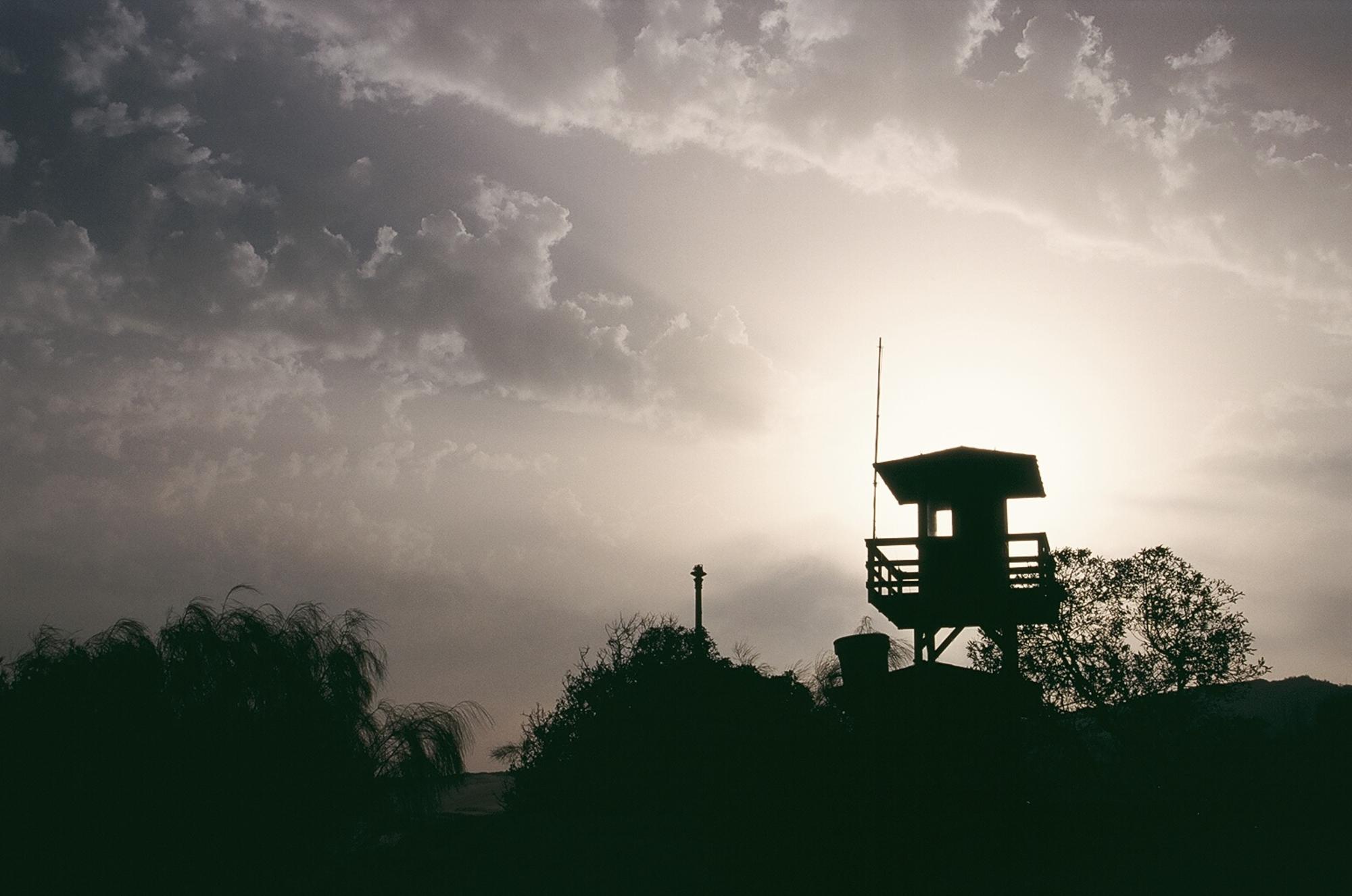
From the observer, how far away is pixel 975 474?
23656 mm

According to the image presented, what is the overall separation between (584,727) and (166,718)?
13346 millimetres

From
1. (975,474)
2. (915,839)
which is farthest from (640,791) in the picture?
(975,474)

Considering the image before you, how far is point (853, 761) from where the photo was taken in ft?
58.9

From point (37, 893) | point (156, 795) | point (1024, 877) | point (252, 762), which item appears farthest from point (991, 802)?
point (37, 893)

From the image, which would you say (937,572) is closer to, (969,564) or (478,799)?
(969,564)

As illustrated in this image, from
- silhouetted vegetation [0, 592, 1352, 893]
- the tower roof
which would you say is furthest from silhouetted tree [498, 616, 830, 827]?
the tower roof

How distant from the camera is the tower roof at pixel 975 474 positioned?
77.6 feet

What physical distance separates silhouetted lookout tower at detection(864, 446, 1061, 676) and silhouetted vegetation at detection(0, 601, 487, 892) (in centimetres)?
1132

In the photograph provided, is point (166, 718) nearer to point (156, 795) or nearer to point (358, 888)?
point (156, 795)

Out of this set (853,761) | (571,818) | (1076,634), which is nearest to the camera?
(853,761)

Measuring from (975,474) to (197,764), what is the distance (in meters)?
17.1

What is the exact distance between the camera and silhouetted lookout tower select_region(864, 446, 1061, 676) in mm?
22562

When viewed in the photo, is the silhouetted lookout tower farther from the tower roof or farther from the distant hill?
the distant hill

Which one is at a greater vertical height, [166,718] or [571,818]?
[166,718]
